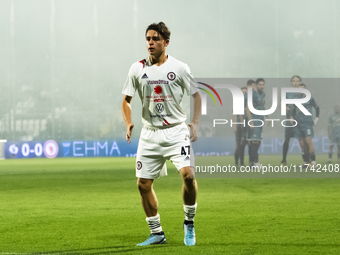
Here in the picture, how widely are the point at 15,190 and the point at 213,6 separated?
24793 mm

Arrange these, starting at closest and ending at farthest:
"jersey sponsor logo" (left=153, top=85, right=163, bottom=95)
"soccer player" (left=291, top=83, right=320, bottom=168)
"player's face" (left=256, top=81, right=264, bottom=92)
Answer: "jersey sponsor logo" (left=153, top=85, right=163, bottom=95), "player's face" (left=256, top=81, right=264, bottom=92), "soccer player" (left=291, top=83, right=320, bottom=168)

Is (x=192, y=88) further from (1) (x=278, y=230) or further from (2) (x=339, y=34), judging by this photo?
(2) (x=339, y=34)

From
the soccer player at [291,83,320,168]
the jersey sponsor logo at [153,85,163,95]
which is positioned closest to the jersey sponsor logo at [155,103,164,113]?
the jersey sponsor logo at [153,85,163,95]

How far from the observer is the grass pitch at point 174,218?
5.42 m

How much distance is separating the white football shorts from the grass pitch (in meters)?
0.72

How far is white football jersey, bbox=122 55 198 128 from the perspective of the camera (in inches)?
211

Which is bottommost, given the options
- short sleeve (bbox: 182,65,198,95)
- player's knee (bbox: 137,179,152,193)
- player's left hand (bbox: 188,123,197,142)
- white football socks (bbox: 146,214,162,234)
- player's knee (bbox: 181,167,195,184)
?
white football socks (bbox: 146,214,162,234)

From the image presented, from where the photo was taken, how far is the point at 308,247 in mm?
5297

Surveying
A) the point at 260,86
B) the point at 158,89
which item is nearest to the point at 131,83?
the point at 158,89

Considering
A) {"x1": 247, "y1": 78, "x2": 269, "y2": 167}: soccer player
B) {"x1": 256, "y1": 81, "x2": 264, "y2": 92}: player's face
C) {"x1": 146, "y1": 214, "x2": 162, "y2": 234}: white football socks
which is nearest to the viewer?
{"x1": 146, "y1": 214, "x2": 162, "y2": 234}: white football socks

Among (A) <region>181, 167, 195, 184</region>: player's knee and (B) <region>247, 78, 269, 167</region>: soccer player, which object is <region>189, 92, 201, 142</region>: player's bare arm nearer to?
(A) <region>181, 167, 195, 184</region>: player's knee

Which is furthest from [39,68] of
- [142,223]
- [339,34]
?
[142,223]

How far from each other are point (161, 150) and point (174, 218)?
2.01m

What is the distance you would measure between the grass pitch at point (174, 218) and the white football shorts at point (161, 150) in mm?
725
